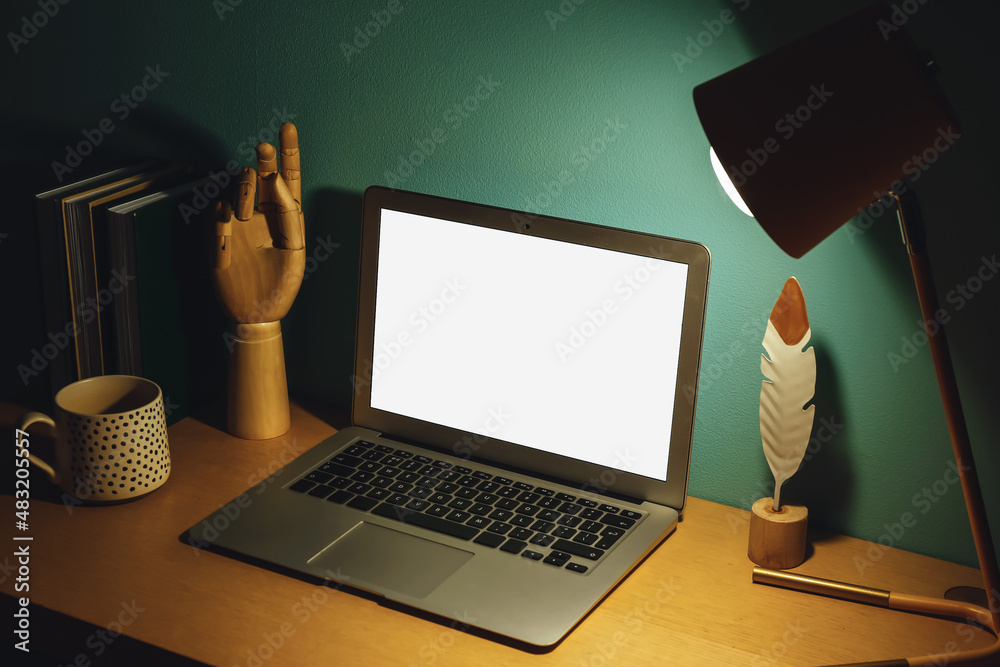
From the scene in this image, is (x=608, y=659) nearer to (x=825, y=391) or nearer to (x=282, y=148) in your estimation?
(x=825, y=391)

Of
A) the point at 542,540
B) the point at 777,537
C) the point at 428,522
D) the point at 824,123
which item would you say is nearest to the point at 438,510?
the point at 428,522

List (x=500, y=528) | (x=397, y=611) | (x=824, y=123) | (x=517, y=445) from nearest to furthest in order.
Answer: (x=824, y=123)
(x=397, y=611)
(x=500, y=528)
(x=517, y=445)

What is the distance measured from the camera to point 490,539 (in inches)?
39.7

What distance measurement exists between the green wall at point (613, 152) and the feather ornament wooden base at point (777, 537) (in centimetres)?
10

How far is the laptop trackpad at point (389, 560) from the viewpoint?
95 centimetres

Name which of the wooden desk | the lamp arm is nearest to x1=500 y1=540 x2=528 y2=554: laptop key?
the wooden desk

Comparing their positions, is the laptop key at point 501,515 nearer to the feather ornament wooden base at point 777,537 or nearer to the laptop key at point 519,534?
the laptop key at point 519,534

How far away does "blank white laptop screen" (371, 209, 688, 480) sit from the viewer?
1.05 m

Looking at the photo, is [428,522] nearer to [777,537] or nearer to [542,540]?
[542,540]

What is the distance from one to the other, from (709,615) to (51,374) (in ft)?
2.91

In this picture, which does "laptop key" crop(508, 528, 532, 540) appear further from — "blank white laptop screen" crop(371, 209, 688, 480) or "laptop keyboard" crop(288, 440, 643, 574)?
"blank white laptop screen" crop(371, 209, 688, 480)

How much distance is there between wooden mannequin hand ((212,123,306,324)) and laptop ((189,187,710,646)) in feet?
0.31

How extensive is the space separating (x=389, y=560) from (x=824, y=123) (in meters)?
0.59

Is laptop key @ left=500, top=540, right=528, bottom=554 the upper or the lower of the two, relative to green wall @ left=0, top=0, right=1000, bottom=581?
lower
